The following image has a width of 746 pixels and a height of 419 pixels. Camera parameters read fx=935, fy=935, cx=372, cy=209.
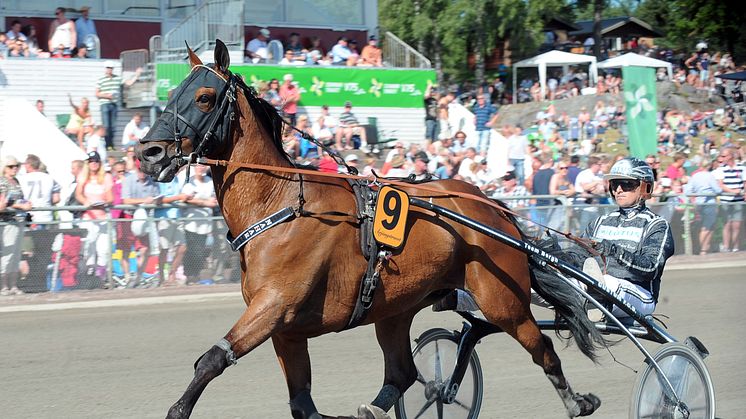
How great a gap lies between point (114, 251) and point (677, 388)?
611 cm

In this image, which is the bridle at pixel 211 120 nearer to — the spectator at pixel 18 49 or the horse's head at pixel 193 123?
Result: the horse's head at pixel 193 123

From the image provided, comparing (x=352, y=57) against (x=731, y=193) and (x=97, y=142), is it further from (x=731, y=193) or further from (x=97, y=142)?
(x=731, y=193)

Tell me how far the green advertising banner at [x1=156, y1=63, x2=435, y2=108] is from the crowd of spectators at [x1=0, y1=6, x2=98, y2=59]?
1837mm

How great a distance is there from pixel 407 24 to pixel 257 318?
102ft

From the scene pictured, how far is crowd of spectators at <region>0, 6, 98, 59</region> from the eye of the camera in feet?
49.1

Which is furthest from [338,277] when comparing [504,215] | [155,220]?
[155,220]

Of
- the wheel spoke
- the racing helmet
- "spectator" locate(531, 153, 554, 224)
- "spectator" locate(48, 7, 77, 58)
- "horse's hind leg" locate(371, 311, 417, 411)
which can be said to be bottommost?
the wheel spoke

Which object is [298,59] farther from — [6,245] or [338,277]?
[338,277]

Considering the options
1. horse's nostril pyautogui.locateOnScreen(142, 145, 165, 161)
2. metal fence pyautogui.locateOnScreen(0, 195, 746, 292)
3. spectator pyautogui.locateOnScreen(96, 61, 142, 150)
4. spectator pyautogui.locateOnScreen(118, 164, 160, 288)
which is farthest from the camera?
spectator pyautogui.locateOnScreen(96, 61, 142, 150)

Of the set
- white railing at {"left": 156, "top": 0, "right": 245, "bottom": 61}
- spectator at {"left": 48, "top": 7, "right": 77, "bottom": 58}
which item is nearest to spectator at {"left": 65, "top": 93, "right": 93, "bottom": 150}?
spectator at {"left": 48, "top": 7, "right": 77, "bottom": 58}

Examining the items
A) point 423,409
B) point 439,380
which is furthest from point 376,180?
point 423,409

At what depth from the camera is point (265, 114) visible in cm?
429

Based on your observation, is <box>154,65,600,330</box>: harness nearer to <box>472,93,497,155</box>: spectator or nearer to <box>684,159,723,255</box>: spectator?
<box>684,159,723,255</box>: spectator

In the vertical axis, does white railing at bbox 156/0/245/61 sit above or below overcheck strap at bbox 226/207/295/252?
above
